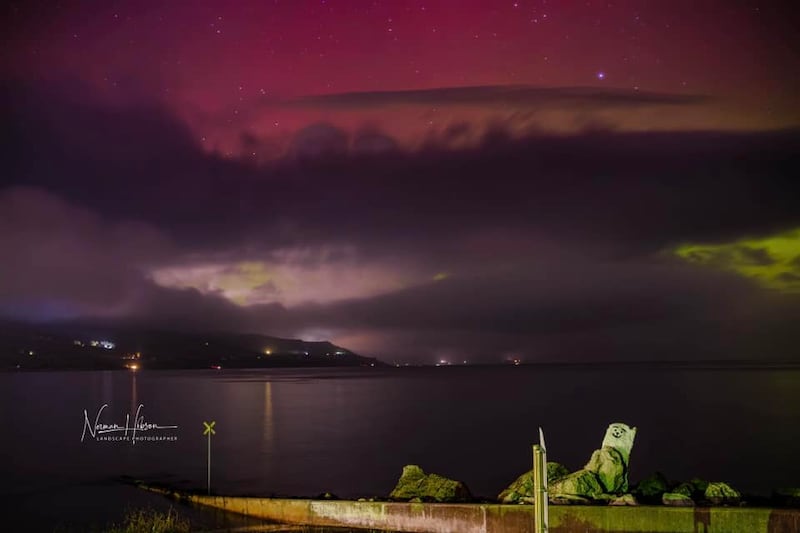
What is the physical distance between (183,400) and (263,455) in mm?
73566

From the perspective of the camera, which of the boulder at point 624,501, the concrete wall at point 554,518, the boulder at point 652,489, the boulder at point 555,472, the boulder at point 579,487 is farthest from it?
the boulder at point 555,472

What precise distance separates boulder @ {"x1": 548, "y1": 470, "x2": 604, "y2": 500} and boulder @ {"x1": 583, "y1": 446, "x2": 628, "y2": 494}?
2.57ft

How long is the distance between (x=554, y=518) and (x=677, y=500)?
3577 mm

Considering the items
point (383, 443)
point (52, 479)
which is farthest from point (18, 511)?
point (383, 443)

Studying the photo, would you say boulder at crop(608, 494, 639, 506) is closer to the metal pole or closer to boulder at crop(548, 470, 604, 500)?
boulder at crop(548, 470, 604, 500)

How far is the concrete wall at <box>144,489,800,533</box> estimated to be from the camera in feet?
60.9

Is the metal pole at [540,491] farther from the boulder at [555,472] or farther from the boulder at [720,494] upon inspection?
the boulder at [555,472]

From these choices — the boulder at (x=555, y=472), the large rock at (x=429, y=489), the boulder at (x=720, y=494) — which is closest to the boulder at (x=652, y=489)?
the boulder at (x=720, y=494)

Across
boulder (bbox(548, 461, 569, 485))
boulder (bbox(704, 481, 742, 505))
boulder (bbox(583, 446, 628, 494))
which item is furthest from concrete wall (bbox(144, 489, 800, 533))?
boulder (bbox(548, 461, 569, 485))

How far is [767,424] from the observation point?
244 ft

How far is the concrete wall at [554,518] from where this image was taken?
18562mm

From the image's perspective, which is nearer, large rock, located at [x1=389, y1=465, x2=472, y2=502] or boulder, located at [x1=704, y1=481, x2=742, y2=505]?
boulder, located at [x1=704, y1=481, x2=742, y2=505]

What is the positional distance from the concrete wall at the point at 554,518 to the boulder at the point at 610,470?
4141 mm

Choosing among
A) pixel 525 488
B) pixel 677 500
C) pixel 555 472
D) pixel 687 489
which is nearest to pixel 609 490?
pixel 687 489
